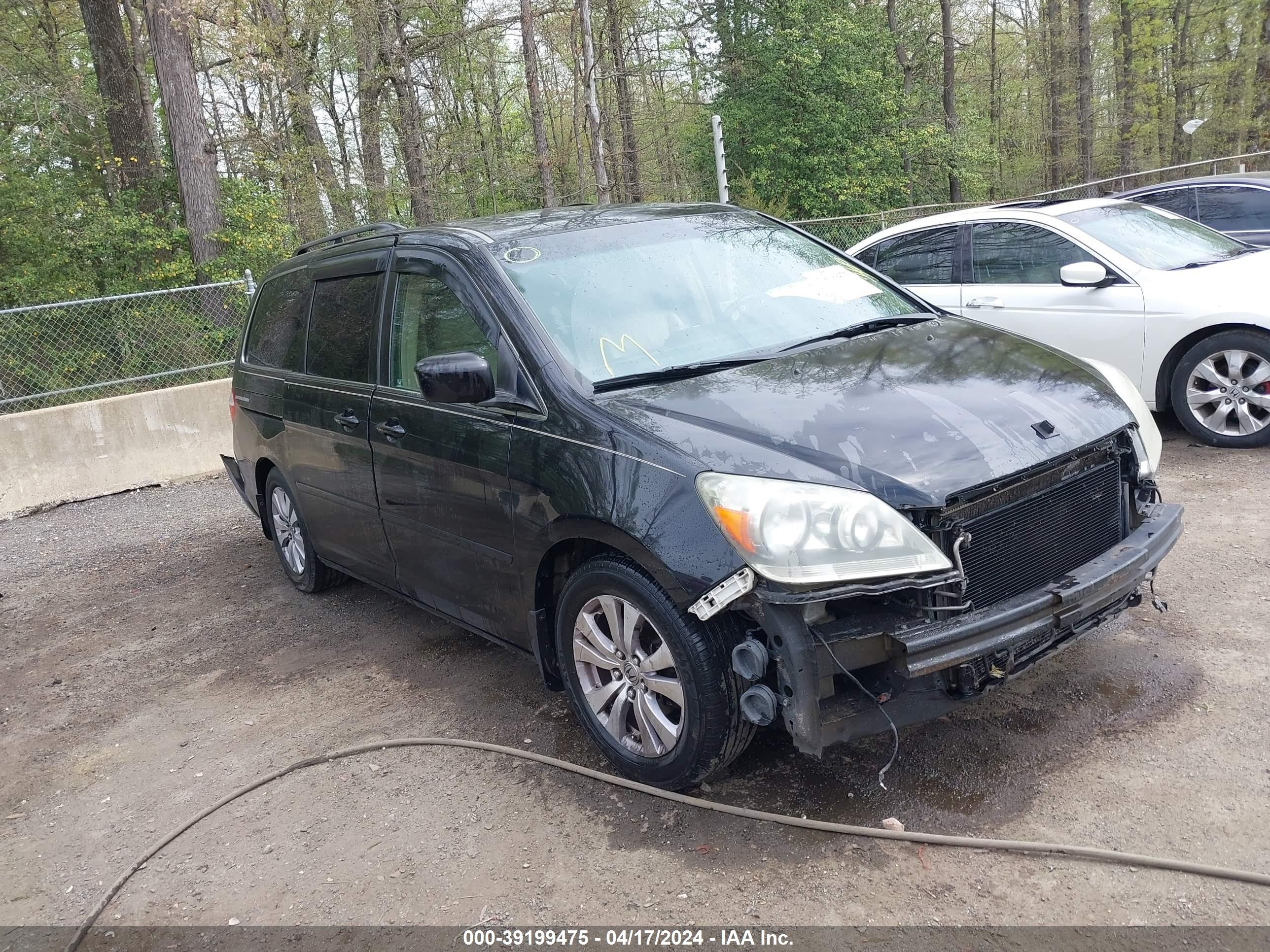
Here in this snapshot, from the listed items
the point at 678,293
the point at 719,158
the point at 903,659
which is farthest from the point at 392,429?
the point at 719,158

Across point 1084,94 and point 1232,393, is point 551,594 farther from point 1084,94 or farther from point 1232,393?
point 1084,94

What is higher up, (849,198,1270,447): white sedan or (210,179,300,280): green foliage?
(210,179,300,280): green foliage

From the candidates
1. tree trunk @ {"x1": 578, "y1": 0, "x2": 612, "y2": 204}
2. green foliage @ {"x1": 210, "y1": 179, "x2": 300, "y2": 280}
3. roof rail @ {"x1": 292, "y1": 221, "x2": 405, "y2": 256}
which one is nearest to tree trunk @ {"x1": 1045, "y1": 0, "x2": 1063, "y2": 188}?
tree trunk @ {"x1": 578, "y1": 0, "x2": 612, "y2": 204}

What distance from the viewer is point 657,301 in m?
3.98

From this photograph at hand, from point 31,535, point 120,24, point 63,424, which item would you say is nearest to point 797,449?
point 31,535

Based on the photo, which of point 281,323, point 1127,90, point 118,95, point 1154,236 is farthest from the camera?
point 1127,90

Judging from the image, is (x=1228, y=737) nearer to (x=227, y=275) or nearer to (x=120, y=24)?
(x=227, y=275)

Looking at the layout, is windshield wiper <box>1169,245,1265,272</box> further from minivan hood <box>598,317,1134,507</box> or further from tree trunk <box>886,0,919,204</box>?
tree trunk <box>886,0,919,204</box>

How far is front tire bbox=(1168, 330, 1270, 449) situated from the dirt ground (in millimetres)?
1166

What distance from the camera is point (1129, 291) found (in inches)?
260

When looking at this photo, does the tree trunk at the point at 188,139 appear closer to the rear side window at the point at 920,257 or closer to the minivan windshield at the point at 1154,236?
the rear side window at the point at 920,257

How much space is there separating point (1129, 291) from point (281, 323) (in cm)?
534

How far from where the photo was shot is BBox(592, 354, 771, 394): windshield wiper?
3.54 metres

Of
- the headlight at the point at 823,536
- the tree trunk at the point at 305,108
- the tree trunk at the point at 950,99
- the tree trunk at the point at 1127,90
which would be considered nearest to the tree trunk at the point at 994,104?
the tree trunk at the point at 1127,90
